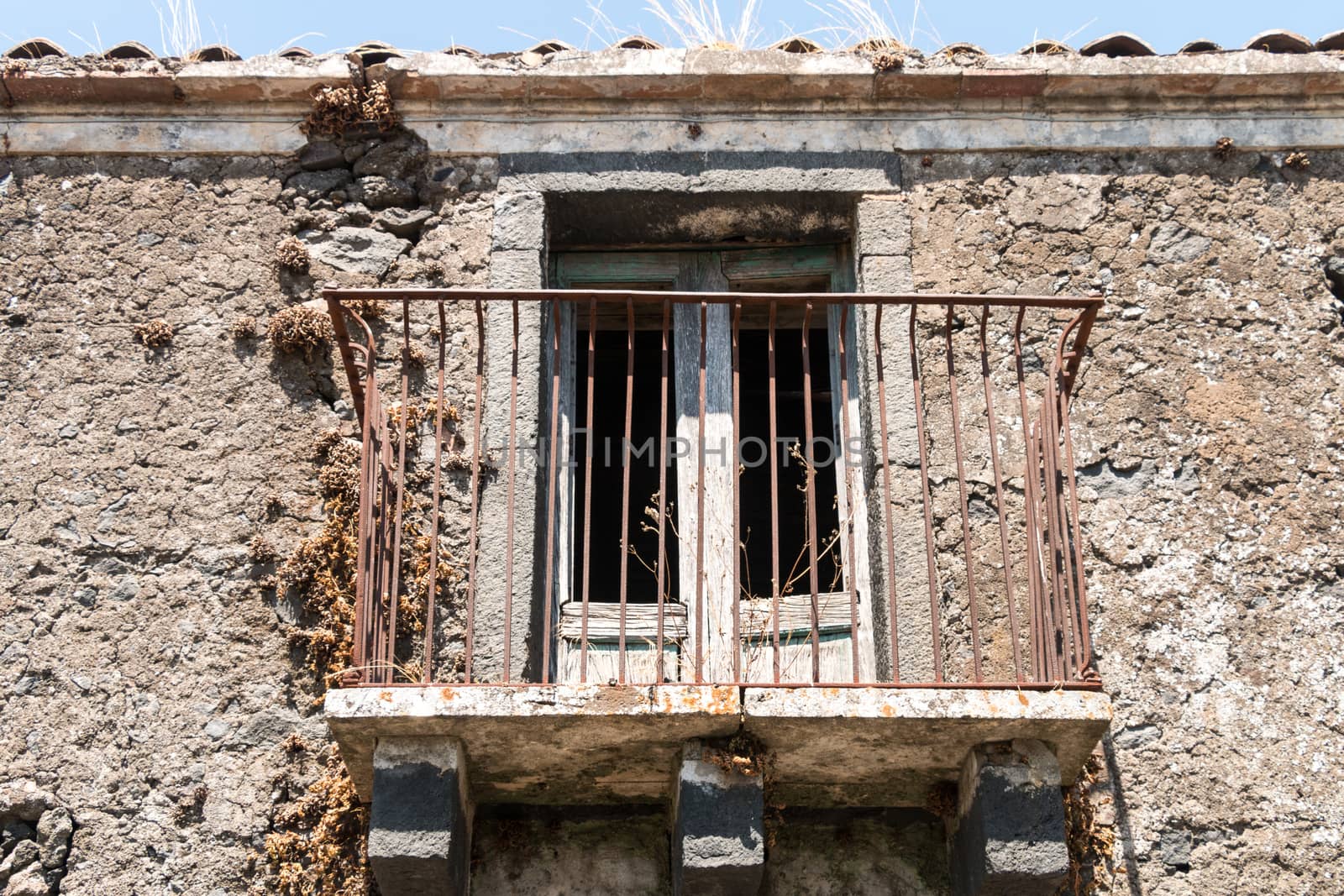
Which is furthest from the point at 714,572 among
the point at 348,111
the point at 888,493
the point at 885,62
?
the point at 348,111

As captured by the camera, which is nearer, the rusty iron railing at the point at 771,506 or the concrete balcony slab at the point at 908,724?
the concrete balcony slab at the point at 908,724

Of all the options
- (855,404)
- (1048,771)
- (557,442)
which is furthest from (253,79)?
(1048,771)

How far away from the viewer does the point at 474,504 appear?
447cm

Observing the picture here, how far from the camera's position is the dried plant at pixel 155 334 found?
16.9ft

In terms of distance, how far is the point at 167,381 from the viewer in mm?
5102

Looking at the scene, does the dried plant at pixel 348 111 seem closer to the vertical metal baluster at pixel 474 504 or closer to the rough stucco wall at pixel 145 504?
the rough stucco wall at pixel 145 504

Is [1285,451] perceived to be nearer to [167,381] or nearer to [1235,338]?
[1235,338]

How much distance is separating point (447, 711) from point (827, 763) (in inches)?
39.6

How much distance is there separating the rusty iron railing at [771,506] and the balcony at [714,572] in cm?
1

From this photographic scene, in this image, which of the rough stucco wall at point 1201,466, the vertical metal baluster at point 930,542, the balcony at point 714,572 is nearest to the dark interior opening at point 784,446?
the balcony at point 714,572

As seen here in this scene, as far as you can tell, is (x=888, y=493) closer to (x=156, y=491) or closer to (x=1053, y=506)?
(x=1053, y=506)

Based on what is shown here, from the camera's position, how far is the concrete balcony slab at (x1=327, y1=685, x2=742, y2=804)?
400cm

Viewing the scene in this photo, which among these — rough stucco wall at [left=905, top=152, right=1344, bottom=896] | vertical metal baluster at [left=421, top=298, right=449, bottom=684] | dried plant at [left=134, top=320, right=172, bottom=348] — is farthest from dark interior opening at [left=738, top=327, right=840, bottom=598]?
dried plant at [left=134, top=320, right=172, bottom=348]

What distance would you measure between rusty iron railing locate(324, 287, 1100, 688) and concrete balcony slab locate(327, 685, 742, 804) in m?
0.13
